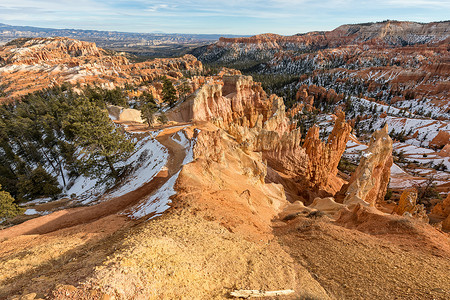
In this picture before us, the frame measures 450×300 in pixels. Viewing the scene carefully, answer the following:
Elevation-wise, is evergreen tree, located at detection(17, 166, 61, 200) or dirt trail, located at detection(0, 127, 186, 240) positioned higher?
dirt trail, located at detection(0, 127, 186, 240)

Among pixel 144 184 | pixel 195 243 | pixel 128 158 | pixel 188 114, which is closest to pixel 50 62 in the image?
pixel 188 114

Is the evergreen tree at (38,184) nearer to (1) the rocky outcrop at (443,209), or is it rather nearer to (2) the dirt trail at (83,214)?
(2) the dirt trail at (83,214)

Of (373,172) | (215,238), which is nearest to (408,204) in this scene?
(373,172)

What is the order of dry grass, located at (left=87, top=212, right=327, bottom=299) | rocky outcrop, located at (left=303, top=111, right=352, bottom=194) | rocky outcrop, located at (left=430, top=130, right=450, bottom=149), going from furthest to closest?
1. rocky outcrop, located at (left=430, top=130, right=450, bottom=149)
2. rocky outcrop, located at (left=303, top=111, right=352, bottom=194)
3. dry grass, located at (left=87, top=212, right=327, bottom=299)

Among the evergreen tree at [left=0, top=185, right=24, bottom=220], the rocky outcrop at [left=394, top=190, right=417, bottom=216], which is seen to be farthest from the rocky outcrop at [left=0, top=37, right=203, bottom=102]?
the rocky outcrop at [left=394, top=190, right=417, bottom=216]

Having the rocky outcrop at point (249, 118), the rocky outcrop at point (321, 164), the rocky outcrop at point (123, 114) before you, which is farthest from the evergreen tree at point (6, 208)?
the rocky outcrop at point (321, 164)

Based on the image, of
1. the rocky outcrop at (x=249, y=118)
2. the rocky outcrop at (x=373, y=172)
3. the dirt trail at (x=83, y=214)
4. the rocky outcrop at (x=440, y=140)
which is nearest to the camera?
the dirt trail at (x=83, y=214)

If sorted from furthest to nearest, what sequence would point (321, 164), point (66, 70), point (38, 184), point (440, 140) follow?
point (66, 70)
point (440, 140)
point (321, 164)
point (38, 184)

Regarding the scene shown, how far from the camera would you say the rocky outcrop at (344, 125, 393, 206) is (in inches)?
812

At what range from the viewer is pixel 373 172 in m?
25.2

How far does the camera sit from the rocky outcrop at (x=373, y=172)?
20.6 metres

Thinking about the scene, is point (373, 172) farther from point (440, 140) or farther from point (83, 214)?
point (440, 140)

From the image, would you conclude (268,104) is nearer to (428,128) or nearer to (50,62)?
(428,128)

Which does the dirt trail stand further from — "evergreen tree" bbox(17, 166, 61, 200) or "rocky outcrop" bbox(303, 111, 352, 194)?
"rocky outcrop" bbox(303, 111, 352, 194)
